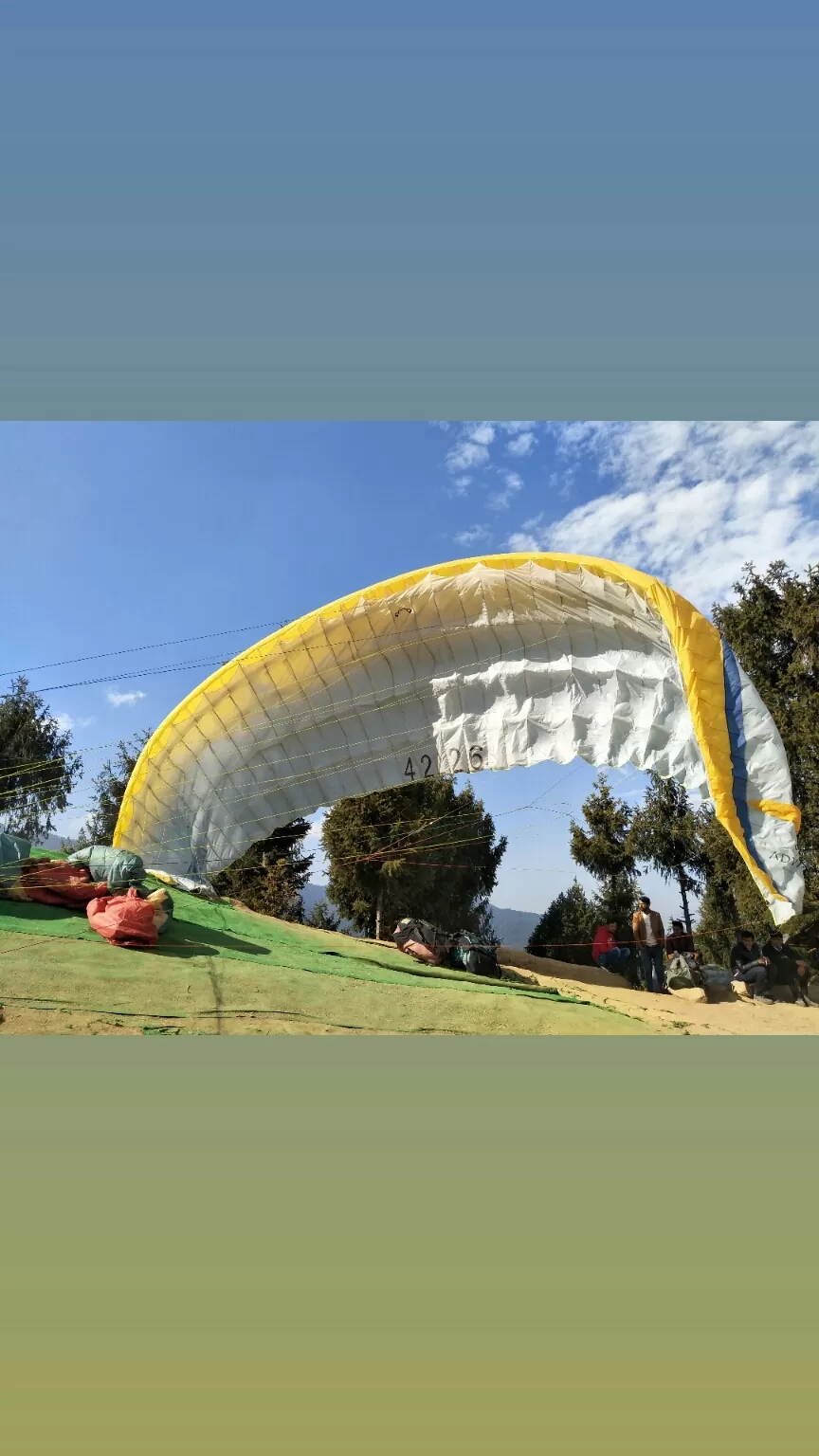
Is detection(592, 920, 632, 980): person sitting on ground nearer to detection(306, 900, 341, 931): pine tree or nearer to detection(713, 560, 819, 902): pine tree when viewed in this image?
detection(713, 560, 819, 902): pine tree

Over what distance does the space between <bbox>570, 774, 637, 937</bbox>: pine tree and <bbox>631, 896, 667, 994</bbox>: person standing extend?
10.8 metres

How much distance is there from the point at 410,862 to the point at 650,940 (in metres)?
11.3

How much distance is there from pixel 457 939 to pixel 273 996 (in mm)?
3896

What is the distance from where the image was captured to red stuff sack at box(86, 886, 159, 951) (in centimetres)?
670

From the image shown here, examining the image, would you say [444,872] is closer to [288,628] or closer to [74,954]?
[288,628]

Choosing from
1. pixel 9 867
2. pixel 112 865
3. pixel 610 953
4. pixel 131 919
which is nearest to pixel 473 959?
pixel 610 953

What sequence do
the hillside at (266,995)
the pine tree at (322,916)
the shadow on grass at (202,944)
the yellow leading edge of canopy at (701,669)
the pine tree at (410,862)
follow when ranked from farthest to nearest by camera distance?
the pine tree at (322,916)
the pine tree at (410,862)
the yellow leading edge of canopy at (701,669)
the shadow on grass at (202,944)
the hillside at (266,995)

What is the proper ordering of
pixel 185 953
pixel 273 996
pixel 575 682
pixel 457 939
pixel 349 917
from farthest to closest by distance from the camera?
pixel 349 917
pixel 457 939
pixel 575 682
pixel 185 953
pixel 273 996

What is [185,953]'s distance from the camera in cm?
674

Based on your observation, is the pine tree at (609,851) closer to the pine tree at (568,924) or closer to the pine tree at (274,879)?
the pine tree at (568,924)

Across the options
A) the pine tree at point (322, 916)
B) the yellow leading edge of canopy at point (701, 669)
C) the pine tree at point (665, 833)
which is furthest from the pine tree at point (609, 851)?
the yellow leading edge of canopy at point (701, 669)

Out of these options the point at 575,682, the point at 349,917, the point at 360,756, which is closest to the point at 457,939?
the point at 360,756

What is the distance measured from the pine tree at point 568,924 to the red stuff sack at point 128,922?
1405cm

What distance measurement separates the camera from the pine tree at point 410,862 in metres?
18.8
